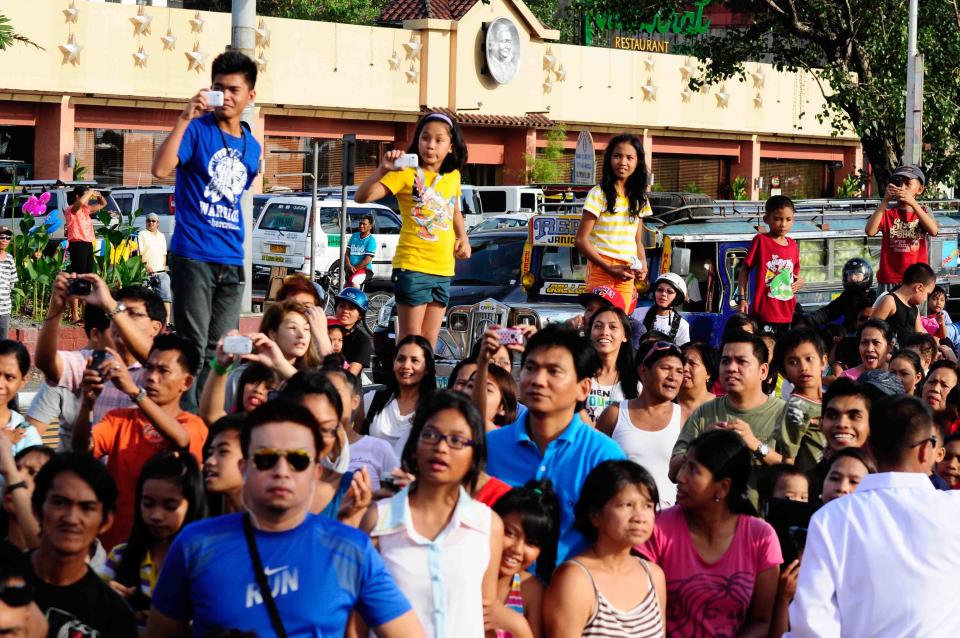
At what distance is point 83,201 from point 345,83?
623 inches

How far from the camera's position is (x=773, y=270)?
12.5 m

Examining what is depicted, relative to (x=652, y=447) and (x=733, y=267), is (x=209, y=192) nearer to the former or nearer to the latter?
(x=652, y=447)

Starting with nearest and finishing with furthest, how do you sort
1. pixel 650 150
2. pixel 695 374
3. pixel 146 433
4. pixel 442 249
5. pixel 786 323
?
pixel 146 433, pixel 695 374, pixel 442 249, pixel 786 323, pixel 650 150

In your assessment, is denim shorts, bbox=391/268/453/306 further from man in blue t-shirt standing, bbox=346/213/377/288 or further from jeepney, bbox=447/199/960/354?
man in blue t-shirt standing, bbox=346/213/377/288

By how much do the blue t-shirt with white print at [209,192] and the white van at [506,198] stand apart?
81.5 feet

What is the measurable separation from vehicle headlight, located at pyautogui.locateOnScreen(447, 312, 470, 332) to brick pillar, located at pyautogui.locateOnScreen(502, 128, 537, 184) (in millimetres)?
27158

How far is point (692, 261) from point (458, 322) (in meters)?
2.44

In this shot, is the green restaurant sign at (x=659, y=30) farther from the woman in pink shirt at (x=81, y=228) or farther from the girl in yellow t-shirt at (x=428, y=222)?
the girl in yellow t-shirt at (x=428, y=222)

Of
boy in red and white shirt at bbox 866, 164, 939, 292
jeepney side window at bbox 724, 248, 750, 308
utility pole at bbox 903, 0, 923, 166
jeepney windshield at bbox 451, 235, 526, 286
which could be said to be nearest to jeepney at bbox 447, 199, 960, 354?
jeepney side window at bbox 724, 248, 750, 308

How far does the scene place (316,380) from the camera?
600 cm

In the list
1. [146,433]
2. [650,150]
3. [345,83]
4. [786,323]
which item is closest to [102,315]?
[146,433]

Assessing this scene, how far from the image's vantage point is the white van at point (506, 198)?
3319cm

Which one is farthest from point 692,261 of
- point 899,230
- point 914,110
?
point 914,110

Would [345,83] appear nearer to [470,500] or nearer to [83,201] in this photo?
[83,201]
